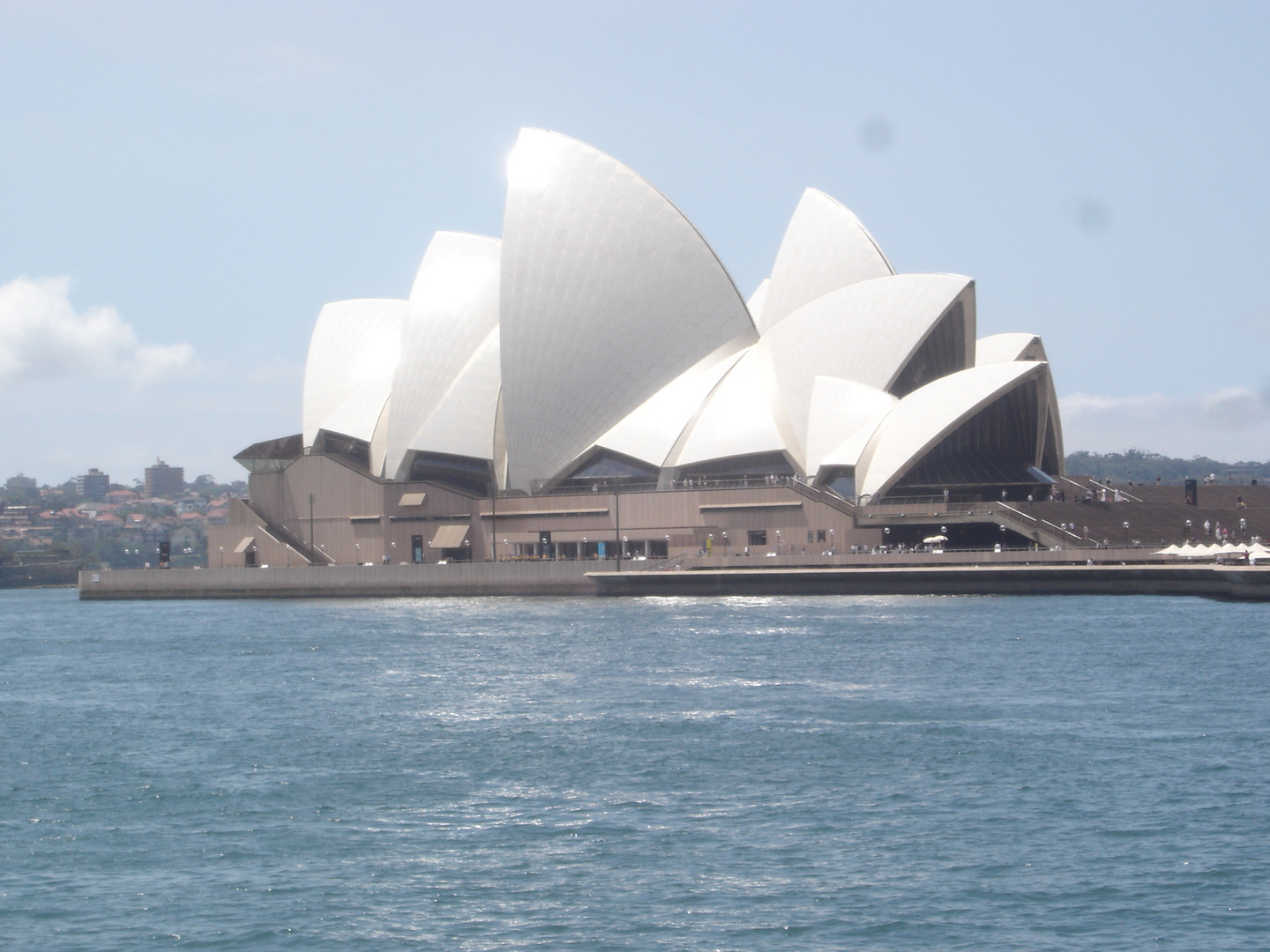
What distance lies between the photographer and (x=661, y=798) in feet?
60.4

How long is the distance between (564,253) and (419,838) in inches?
1696

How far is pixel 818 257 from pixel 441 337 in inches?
628

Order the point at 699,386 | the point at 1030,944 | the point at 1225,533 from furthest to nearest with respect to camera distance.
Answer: the point at 699,386
the point at 1225,533
the point at 1030,944

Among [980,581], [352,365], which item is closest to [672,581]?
[980,581]

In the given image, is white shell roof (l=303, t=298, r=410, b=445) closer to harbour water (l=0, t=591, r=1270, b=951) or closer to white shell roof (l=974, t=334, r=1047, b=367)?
white shell roof (l=974, t=334, r=1047, b=367)

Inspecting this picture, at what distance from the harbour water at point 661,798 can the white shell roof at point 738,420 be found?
69.9ft

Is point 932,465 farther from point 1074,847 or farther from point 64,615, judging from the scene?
point 1074,847

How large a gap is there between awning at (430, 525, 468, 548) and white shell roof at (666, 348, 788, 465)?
993 cm

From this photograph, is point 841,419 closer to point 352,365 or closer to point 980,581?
point 980,581

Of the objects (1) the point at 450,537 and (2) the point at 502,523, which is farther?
(1) the point at 450,537

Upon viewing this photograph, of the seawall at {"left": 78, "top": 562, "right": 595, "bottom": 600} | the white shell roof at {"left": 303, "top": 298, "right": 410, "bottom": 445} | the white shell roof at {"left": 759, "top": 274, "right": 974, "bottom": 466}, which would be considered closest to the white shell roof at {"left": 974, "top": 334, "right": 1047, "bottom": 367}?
the white shell roof at {"left": 759, "top": 274, "right": 974, "bottom": 466}

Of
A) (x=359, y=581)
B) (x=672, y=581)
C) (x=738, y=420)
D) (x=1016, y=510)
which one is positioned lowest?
(x=672, y=581)

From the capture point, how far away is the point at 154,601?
67.1m

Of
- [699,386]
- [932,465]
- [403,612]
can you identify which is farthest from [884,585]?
[403,612]
